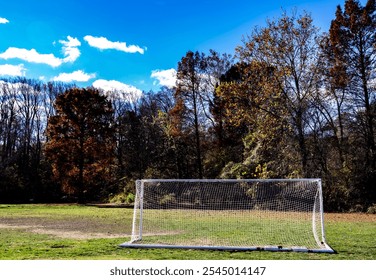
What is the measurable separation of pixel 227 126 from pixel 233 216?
672 inches

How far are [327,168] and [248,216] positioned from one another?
10.2m

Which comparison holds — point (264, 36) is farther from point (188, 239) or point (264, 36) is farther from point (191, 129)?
point (188, 239)

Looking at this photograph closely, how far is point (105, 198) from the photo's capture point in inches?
1401

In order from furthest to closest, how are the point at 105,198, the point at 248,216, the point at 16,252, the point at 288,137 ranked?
the point at 105,198 → the point at 288,137 → the point at 248,216 → the point at 16,252

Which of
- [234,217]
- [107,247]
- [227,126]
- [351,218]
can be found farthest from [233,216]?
[227,126]

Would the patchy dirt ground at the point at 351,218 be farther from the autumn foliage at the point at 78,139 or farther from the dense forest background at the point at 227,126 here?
the autumn foliage at the point at 78,139

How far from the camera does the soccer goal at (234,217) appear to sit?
1165 centimetres

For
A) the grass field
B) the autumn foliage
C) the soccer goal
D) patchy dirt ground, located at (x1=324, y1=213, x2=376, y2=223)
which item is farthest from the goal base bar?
the autumn foliage

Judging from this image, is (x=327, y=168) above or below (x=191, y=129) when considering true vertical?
below

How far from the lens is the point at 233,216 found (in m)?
18.4

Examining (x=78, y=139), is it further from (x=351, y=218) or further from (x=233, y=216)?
(x=351, y=218)

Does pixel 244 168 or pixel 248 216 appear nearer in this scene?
pixel 248 216

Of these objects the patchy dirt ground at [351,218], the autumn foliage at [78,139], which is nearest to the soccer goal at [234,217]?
the patchy dirt ground at [351,218]
